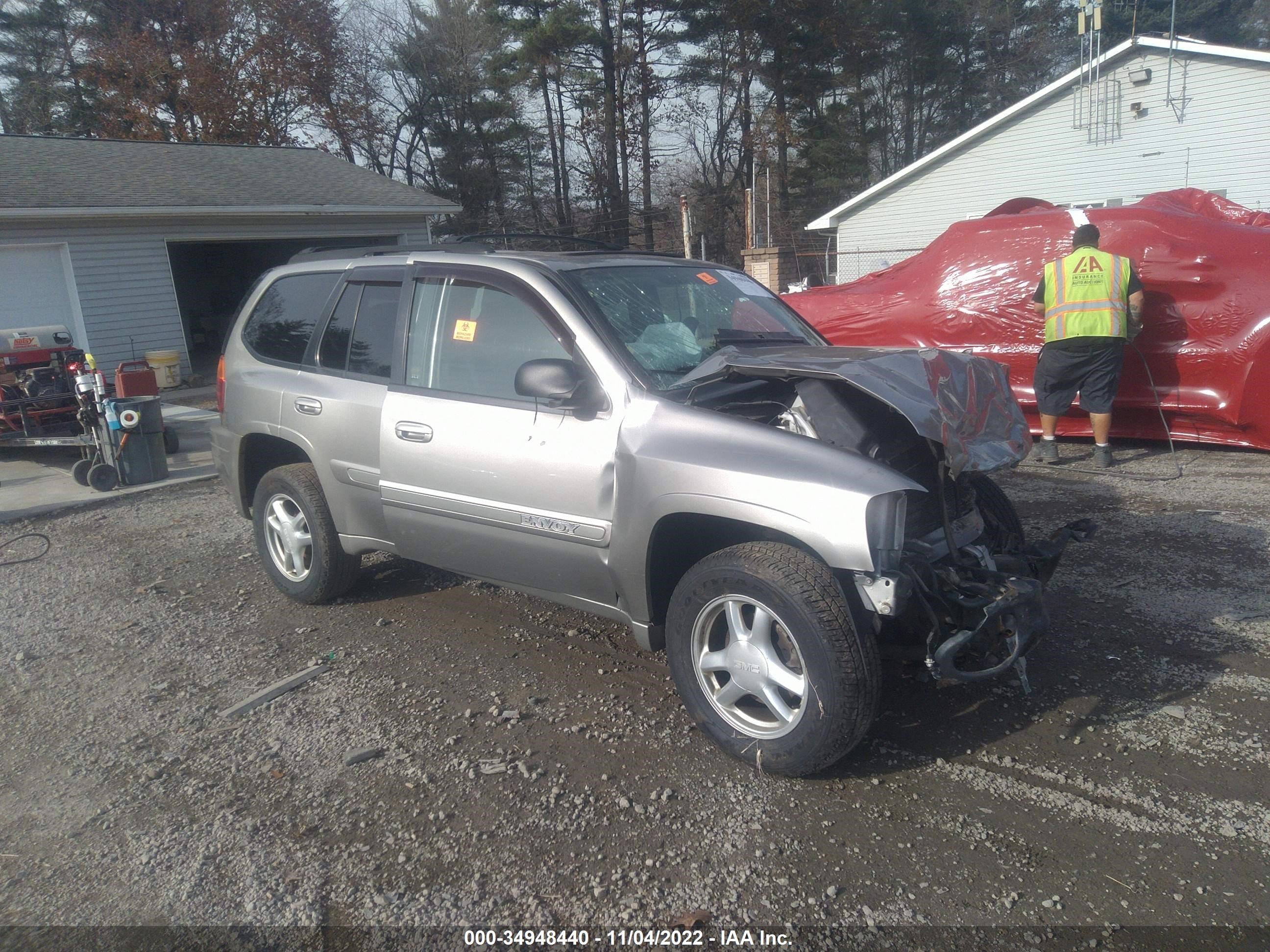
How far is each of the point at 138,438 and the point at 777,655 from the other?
287 inches

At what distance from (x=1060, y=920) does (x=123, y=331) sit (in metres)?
17.7

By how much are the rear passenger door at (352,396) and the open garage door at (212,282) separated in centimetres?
1918

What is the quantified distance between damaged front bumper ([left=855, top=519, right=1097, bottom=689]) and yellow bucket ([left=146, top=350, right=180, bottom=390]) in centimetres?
1597

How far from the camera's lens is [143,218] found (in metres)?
16.3


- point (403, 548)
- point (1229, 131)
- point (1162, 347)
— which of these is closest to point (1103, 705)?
point (403, 548)

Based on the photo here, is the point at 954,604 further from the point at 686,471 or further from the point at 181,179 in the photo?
the point at 181,179

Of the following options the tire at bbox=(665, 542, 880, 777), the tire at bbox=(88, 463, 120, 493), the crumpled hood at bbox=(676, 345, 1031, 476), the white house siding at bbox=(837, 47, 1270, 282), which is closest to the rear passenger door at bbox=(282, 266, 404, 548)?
the crumpled hood at bbox=(676, 345, 1031, 476)

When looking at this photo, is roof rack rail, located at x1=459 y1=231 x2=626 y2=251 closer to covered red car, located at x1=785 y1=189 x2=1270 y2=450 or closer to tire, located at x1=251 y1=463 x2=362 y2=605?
tire, located at x1=251 y1=463 x2=362 y2=605

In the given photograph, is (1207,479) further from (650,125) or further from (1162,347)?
(650,125)

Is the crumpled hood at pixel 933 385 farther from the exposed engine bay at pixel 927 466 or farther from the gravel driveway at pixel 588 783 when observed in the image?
the gravel driveway at pixel 588 783

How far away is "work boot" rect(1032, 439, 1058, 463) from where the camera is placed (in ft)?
25.0

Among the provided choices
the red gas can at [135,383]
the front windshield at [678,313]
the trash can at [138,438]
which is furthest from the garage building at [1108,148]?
the front windshield at [678,313]

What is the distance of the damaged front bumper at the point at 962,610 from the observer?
9.83 feet

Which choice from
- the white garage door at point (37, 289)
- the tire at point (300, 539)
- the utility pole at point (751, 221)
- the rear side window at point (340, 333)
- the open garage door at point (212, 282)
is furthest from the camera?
the open garage door at point (212, 282)
